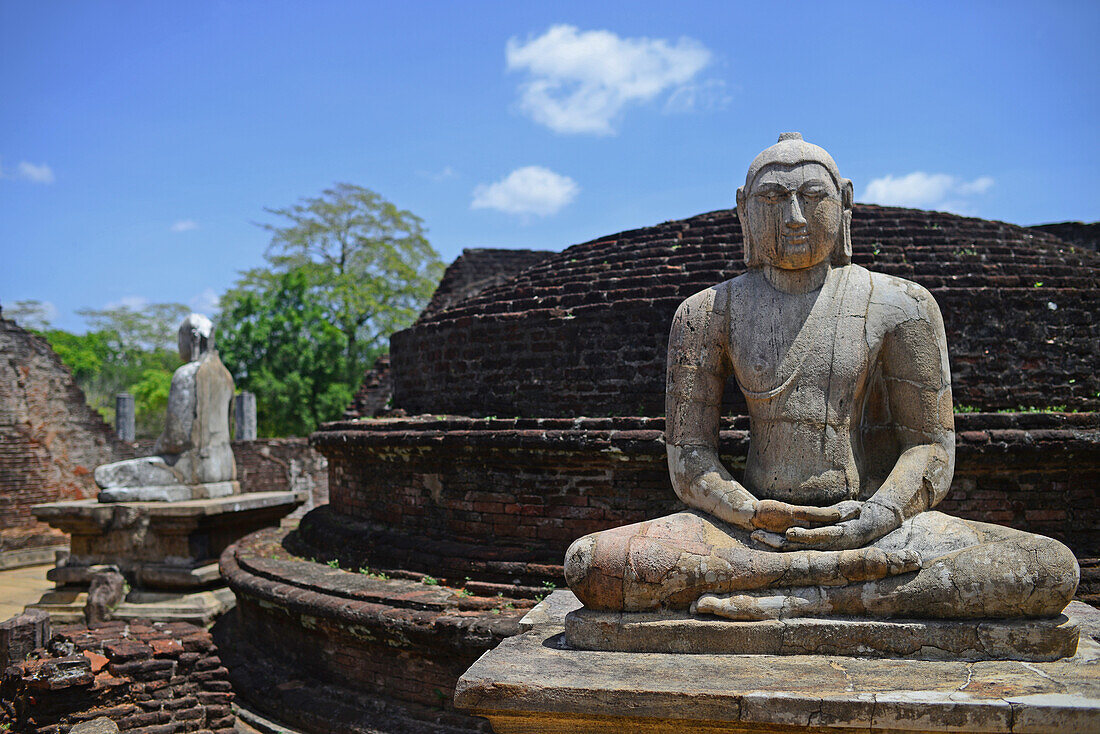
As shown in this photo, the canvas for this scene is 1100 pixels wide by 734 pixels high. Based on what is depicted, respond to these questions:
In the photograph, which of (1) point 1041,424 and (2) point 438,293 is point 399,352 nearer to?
(2) point 438,293

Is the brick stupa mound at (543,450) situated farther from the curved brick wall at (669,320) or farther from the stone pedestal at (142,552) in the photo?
the stone pedestal at (142,552)

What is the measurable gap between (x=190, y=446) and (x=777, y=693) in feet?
23.4

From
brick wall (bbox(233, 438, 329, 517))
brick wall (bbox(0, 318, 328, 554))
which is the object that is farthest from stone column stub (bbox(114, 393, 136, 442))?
brick wall (bbox(233, 438, 329, 517))

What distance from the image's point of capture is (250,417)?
65.6 feet

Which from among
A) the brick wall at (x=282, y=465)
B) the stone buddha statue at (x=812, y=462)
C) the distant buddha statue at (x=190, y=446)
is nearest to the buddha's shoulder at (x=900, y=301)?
the stone buddha statue at (x=812, y=462)

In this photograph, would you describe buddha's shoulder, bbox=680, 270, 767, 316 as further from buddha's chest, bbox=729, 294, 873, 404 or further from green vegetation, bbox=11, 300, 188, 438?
green vegetation, bbox=11, 300, 188, 438

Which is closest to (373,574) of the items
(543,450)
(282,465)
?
(543,450)

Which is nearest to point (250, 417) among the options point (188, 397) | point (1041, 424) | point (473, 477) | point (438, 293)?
point (438, 293)

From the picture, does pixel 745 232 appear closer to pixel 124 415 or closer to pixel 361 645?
pixel 361 645

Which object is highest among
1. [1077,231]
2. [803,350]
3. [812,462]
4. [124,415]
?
Result: [1077,231]

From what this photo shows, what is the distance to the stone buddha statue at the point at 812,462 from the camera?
2.60 metres

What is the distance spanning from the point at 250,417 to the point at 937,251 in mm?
17405

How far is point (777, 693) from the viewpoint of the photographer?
7.49ft

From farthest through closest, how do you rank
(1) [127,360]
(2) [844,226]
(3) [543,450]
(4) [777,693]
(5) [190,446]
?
(1) [127,360]
(5) [190,446]
(3) [543,450]
(2) [844,226]
(4) [777,693]
